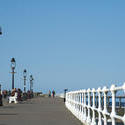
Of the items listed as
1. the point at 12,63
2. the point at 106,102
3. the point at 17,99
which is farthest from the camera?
the point at 17,99

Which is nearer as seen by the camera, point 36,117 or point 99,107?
point 99,107

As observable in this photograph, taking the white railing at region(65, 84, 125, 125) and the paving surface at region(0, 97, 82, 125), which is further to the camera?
the paving surface at region(0, 97, 82, 125)

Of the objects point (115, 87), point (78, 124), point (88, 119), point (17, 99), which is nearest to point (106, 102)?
point (115, 87)

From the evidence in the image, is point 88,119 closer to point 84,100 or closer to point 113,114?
point 84,100

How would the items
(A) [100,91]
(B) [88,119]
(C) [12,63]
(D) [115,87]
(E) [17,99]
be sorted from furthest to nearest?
(E) [17,99] < (C) [12,63] < (B) [88,119] < (A) [100,91] < (D) [115,87]

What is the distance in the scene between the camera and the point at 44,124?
1722 cm

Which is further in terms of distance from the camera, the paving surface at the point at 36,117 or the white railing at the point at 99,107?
the paving surface at the point at 36,117

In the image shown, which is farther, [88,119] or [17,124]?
[17,124]

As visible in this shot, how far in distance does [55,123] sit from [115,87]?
9117 mm

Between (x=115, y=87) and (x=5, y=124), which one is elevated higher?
(x=115, y=87)

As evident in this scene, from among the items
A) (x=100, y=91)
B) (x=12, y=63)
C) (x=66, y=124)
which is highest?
(x=12, y=63)

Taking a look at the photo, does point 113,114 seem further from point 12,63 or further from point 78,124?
point 12,63

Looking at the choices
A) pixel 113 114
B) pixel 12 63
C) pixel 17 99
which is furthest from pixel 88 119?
pixel 17 99

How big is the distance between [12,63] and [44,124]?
101ft
